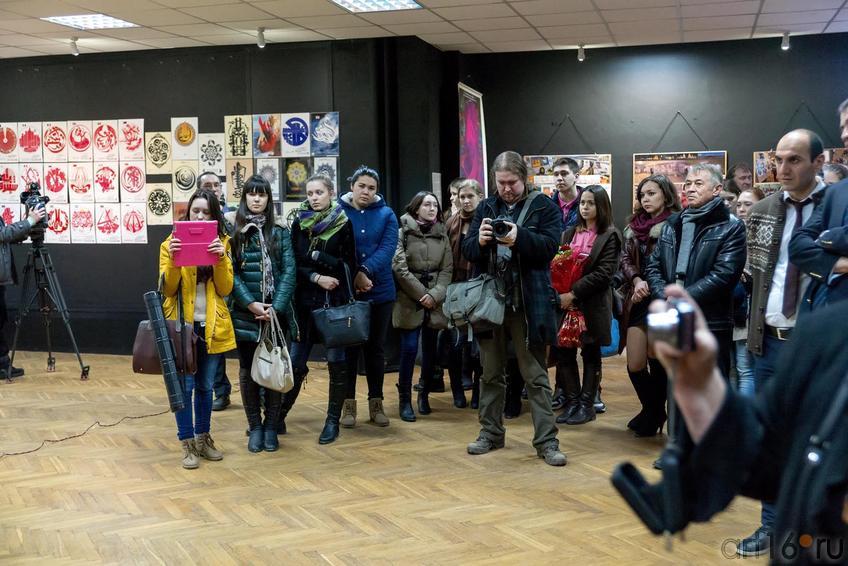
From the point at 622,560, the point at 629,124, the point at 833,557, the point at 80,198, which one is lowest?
the point at 622,560

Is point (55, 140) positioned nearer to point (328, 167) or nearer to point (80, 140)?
point (80, 140)

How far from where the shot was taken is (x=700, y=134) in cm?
935

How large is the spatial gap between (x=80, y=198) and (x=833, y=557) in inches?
357

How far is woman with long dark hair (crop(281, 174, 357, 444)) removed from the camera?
5.27 m

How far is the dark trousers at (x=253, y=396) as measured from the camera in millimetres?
5074

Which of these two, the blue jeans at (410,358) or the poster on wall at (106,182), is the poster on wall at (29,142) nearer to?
the poster on wall at (106,182)

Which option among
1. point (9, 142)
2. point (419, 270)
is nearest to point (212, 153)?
point (9, 142)

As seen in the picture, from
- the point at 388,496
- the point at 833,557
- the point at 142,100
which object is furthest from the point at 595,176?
the point at 833,557

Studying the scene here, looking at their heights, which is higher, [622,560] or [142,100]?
[142,100]

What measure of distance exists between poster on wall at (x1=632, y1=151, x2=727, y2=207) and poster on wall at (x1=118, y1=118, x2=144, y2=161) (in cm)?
516

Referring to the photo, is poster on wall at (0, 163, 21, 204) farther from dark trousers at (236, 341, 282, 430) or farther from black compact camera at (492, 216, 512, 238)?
black compact camera at (492, 216, 512, 238)

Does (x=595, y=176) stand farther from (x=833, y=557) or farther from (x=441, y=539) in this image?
(x=833, y=557)

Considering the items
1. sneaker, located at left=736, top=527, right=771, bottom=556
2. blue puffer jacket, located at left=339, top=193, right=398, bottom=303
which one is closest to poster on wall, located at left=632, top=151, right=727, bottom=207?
blue puffer jacket, located at left=339, top=193, right=398, bottom=303

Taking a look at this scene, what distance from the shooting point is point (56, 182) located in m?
9.26
